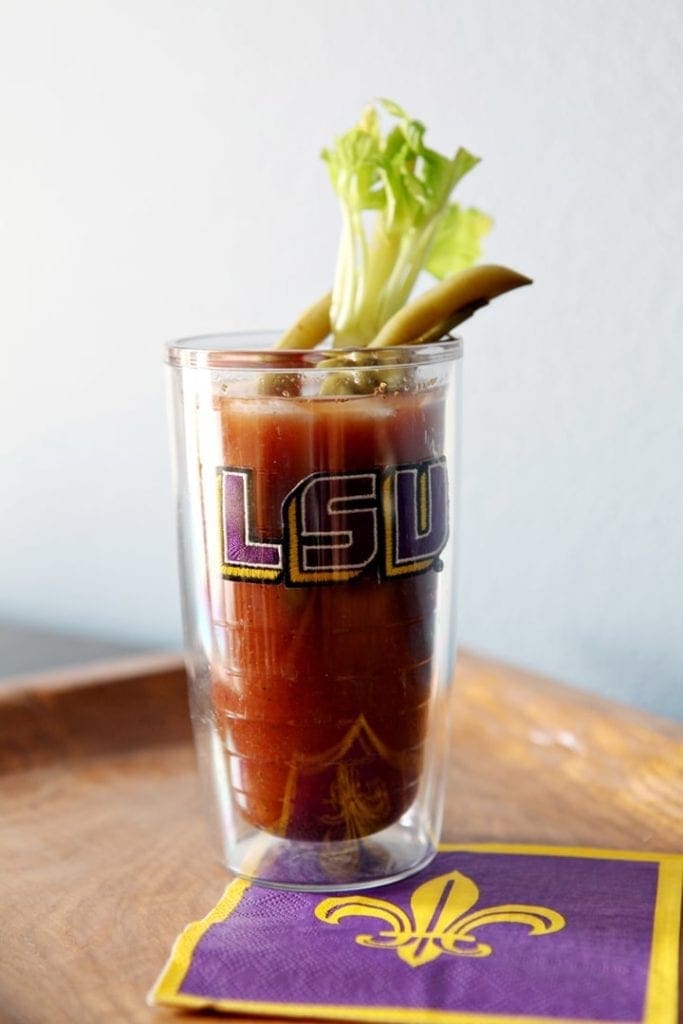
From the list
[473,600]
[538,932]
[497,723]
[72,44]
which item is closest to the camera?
[538,932]

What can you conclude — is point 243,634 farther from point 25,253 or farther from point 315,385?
point 25,253

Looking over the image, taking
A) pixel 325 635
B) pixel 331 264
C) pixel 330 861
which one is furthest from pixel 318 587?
pixel 331 264

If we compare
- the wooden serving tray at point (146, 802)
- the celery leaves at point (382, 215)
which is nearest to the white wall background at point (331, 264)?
the wooden serving tray at point (146, 802)

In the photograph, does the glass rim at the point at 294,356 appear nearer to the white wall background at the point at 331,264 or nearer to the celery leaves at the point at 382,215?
the celery leaves at the point at 382,215

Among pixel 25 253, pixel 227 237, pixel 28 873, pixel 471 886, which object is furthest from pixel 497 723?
pixel 25 253

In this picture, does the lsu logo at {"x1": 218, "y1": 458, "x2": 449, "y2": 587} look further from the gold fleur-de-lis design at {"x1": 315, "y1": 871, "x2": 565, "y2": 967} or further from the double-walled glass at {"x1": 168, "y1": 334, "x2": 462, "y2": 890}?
the gold fleur-de-lis design at {"x1": 315, "y1": 871, "x2": 565, "y2": 967}
